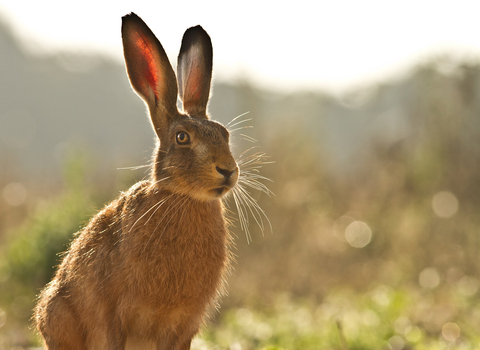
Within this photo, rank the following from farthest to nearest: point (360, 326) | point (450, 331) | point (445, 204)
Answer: point (445, 204) → point (450, 331) → point (360, 326)

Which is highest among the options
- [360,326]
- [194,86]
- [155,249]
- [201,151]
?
[194,86]

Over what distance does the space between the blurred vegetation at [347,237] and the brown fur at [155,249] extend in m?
1.26

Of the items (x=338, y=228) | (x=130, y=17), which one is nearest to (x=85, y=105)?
(x=338, y=228)

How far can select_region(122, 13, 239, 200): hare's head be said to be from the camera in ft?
9.66

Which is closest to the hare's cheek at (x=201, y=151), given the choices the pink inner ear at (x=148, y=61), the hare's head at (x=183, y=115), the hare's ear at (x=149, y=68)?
the hare's head at (x=183, y=115)

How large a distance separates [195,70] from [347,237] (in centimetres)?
639

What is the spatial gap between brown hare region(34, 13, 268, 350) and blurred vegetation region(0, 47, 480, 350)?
1270 millimetres

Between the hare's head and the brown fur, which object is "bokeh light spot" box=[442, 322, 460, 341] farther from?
the hare's head

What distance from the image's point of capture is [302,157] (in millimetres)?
10727

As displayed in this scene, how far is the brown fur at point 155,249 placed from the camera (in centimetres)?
287

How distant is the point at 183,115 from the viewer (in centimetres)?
332

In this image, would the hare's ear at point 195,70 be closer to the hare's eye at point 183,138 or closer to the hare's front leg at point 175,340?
the hare's eye at point 183,138

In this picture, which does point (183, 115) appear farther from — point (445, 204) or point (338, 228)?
point (445, 204)

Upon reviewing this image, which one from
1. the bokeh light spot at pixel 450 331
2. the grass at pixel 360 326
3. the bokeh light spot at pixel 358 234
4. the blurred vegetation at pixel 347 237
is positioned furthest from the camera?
the bokeh light spot at pixel 358 234
